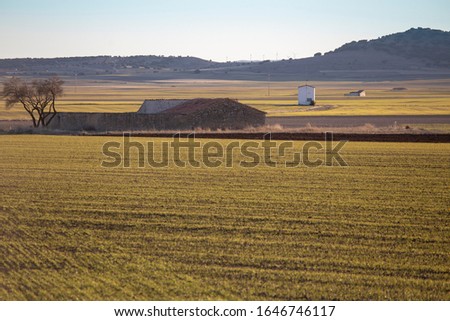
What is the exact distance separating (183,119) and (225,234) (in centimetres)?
3439

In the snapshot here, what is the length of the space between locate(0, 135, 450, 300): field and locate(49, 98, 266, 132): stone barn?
24032mm

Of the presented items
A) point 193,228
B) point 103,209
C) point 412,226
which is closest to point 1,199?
point 103,209

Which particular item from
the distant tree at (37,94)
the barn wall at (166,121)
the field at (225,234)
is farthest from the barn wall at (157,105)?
the field at (225,234)

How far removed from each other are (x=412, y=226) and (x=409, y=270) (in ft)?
10.7

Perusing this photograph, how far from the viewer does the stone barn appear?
48125 millimetres

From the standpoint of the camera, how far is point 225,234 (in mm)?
14078

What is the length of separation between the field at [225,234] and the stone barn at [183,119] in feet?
78.8

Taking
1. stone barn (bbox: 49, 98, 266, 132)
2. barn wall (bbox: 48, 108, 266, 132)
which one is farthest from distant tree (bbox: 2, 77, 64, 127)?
barn wall (bbox: 48, 108, 266, 132)

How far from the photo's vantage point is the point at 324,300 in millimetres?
10312

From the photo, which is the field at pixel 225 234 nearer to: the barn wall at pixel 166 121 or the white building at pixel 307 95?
the barn wall at pixel 166 121

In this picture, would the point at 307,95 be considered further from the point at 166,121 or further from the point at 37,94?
the point at 166,121

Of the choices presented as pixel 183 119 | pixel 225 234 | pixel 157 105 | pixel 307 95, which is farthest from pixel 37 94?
pixel 225 234

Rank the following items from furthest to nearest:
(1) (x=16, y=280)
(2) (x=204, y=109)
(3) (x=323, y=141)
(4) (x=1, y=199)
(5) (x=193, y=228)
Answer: (2) (x=204, y=109)
(3) (x=323, y=141)
(4) (x=1, y=199)
(5) (x=193, y=228)
(1) (x=16, y=280)

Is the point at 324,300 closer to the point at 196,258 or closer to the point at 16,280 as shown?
the point at 196,258
